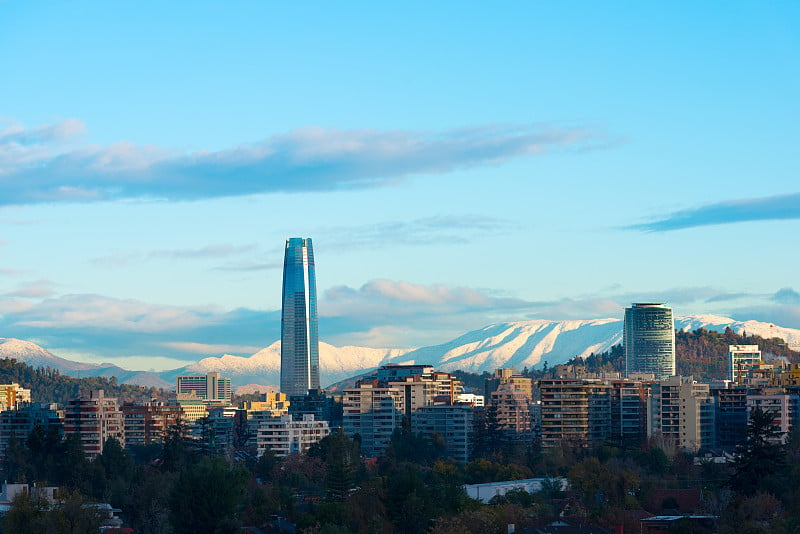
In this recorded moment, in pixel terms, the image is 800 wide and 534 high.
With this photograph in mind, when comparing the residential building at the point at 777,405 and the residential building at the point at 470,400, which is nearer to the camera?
the residential building at the point at 777,405

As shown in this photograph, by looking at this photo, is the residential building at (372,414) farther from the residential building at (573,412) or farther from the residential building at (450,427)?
the residential building at (573,412)

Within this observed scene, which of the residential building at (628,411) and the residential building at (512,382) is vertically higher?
the residential building at (512,382)

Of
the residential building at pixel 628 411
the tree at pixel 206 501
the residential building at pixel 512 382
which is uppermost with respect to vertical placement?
the residential building at pixel 512 382

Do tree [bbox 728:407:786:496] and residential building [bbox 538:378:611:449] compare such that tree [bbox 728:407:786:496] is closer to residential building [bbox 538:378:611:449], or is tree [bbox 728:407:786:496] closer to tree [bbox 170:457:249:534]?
tree [bbox 170:457:249:534]

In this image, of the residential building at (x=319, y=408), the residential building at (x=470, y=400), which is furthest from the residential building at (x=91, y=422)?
the residential building at (x=470, y=400)

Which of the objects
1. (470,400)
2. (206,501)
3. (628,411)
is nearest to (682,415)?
(628,411)

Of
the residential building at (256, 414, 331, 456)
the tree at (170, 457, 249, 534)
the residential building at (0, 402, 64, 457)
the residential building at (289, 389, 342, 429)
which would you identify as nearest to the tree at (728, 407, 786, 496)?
the tree at (170, 457, 249, 534)

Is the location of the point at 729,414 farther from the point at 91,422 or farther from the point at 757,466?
the point at 91,422

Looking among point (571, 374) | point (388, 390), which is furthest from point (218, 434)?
point (571, 374)
